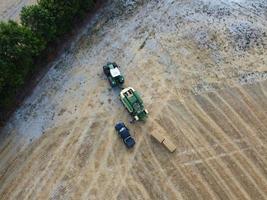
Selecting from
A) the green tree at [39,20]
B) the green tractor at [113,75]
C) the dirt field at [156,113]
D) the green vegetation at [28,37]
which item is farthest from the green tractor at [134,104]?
the green tree at [39,20]

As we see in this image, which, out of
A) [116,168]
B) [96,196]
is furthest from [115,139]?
[96,196]

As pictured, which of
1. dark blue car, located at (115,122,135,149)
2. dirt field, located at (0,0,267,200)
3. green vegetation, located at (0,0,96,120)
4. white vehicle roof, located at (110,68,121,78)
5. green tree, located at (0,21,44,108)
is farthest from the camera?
white vehicle roof, located at (110,68,121,78)

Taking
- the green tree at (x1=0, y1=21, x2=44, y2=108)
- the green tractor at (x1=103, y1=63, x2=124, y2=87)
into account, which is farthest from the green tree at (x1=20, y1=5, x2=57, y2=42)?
the green tractor at (x1=103, y1=63, x2=124, y2=87)

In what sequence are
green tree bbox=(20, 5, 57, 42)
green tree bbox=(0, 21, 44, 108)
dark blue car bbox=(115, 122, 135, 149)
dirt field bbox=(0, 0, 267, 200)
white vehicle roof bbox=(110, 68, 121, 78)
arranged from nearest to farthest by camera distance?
dirt field bbox=(0, 0, 267, 200) → dark blue car bbox=(115, 122, 135, 149) → green tree bbox=(0, 21, 44, 108) → white vehicle roof bbox=(110, 68, 121, 78) → green tree bbox=(20, 5, 57, 42)

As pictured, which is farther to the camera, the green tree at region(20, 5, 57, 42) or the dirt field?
the green tree at region(20, 5, 57, 42)

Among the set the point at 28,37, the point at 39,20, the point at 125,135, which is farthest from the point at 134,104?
the point at 39,20

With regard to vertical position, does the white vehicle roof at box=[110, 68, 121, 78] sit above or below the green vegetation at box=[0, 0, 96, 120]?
below

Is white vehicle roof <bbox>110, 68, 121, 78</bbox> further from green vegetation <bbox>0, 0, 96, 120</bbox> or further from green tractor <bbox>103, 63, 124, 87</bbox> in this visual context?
green vegetation <bbox>0, 0, 96, 120</bbox>
